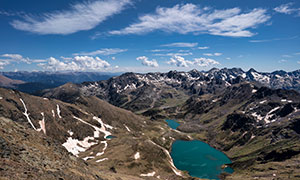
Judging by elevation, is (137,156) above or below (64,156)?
below

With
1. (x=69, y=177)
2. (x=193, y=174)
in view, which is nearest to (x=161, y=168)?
(x=193, y=174)

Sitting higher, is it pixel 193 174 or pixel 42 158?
pixel 42 158

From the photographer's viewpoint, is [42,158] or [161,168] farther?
[161,168]

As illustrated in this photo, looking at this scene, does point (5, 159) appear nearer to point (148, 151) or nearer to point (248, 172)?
point (148, 151)

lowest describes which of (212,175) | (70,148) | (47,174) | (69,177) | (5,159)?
(212,175)

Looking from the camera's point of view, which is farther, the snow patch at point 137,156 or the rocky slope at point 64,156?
the snow patch at point 137,156

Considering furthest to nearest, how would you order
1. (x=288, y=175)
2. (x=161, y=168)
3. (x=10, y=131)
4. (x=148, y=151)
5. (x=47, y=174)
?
1. (x=148, y=151)
2. (x=161, y=168)
3. (x=288, y=175)
4. (x=10, y=131)
5. (x=47, y=174)

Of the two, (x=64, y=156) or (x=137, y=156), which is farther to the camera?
(x=137, y=156)

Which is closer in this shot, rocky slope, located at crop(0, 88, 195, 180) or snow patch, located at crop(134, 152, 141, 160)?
rocky slope, located at crop(0, 88, 195, 180)

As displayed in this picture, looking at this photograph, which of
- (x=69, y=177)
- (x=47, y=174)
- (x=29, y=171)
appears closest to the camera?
(x=29, y=171)
